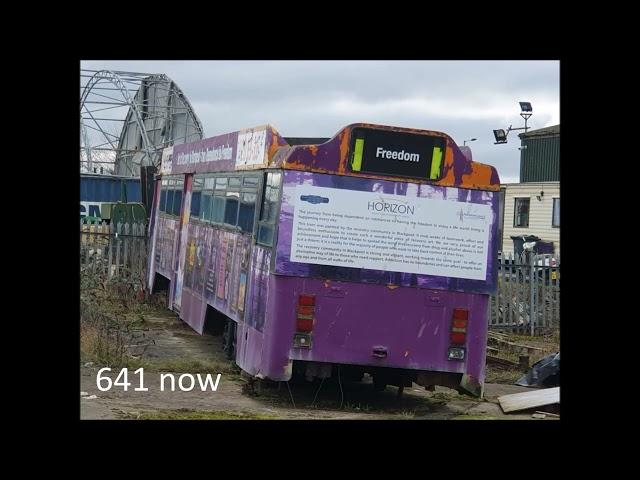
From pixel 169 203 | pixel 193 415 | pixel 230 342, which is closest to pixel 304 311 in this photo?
pixel 193 415

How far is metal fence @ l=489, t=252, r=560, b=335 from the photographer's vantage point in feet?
66.7

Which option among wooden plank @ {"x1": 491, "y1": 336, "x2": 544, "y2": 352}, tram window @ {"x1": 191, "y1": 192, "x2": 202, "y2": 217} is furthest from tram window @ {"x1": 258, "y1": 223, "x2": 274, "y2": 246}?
wooden plank @ {"x1": 491, "y1": 336, "x2": 544, "y2": 352}

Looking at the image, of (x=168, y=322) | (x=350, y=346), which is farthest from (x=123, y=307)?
(x=350, y=346)

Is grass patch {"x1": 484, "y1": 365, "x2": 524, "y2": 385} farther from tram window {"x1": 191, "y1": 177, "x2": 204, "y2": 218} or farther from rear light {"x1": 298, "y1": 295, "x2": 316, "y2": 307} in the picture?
tram window {"x1": 191, "y1": 177, "x2": 204, "y2": 218}

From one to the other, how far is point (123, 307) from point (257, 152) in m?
8.59

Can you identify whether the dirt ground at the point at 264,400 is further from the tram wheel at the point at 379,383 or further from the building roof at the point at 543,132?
the building roof at the point at 543,132

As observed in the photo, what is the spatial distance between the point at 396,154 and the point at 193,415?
11.1 ft

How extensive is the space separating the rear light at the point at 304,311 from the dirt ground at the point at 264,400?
0.90 metres

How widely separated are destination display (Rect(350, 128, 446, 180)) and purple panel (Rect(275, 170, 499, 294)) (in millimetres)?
131

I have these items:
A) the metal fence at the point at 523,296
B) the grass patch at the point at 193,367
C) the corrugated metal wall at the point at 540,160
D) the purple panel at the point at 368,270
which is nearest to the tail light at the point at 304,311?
the purple panel at the point at 368,270

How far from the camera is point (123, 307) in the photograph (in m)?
20.0

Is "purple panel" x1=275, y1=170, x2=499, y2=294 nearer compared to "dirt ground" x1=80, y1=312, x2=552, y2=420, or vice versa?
"dirt ground" x1=80, y1=312, x2=552, y2=420

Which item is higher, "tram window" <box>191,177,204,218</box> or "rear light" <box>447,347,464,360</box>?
"tram window" <box>191,177,204,218</box>

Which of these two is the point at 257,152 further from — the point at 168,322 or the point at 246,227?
the point at 168,322
